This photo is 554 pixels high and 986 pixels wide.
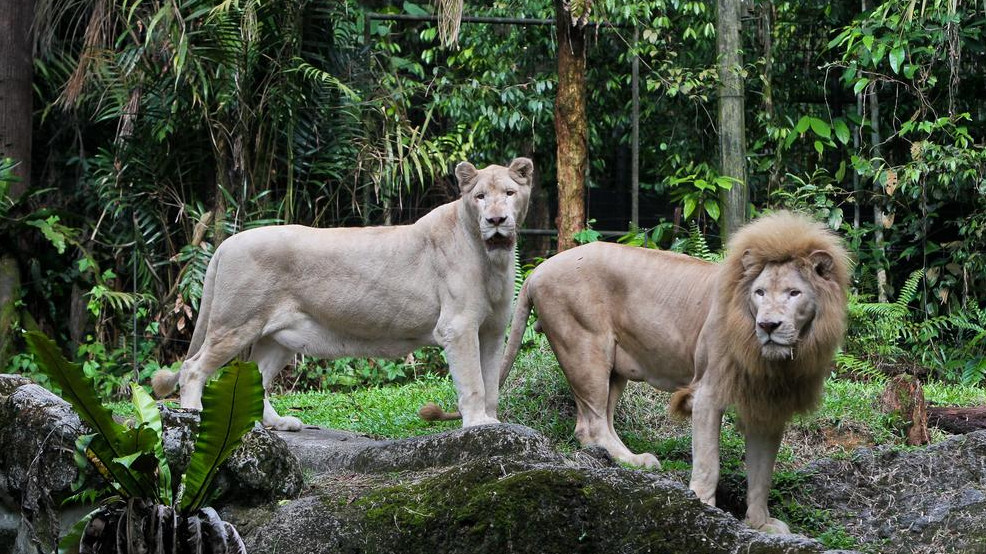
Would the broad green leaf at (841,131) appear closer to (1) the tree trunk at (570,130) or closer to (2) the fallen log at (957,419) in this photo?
(1) the tree trunk at (570,130)

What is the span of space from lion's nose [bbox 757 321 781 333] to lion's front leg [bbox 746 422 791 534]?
25.9 inches

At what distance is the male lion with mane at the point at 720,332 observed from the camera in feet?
18.2

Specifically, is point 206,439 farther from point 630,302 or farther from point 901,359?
point 901,359

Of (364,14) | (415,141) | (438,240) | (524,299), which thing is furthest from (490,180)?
(364,14)

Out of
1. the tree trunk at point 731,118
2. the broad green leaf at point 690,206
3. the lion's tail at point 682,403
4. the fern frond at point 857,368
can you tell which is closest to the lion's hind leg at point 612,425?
the lion's tail at point 682,403

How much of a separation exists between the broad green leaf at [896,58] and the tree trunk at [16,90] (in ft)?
30.2

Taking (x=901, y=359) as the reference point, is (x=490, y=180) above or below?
above

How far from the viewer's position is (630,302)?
7242mm

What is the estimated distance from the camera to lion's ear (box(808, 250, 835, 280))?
5.55 m

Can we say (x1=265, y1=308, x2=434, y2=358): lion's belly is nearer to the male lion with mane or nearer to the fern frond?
the male lion with mane

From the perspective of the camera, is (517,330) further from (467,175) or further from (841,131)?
(841,131)

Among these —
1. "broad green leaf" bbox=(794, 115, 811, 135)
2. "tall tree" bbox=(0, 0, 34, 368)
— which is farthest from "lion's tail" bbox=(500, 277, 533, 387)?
"tall tree" bbox=(0, 0, 34, 368)

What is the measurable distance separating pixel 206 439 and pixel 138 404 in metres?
0.38

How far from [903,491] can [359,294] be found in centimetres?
344
